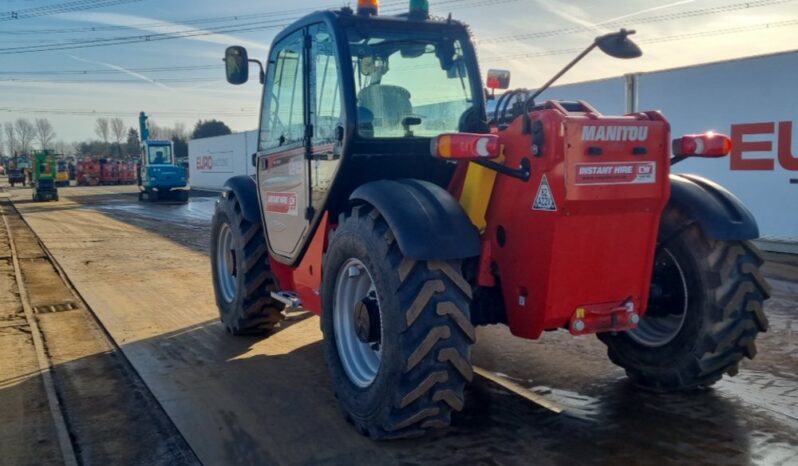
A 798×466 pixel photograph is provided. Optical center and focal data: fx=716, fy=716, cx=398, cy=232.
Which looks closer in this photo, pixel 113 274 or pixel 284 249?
pixel 284 249

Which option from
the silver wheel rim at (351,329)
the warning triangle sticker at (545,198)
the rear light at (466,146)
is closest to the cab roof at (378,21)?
the rear light at (466,146)

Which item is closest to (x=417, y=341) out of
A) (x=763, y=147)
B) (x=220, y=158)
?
(x=763, y=147)

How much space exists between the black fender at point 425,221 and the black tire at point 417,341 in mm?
109

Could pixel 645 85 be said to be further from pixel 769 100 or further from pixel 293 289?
pixel 293 289

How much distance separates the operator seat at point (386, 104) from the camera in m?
4.76

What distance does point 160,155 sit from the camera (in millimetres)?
31844

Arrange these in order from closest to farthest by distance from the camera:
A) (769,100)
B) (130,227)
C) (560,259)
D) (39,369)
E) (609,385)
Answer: (560,259)
(609,385)
(39,369)
(769,100)
(130,227)

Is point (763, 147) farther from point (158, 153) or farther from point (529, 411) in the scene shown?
point (158, 153)

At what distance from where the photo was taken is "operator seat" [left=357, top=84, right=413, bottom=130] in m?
4.76

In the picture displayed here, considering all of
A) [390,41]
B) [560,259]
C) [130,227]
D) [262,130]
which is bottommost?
[130,227]

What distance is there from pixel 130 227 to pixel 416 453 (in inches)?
646

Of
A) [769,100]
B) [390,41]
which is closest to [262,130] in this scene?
[390,41]

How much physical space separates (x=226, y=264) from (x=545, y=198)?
4195 mm

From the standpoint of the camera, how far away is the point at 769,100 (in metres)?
11.2
